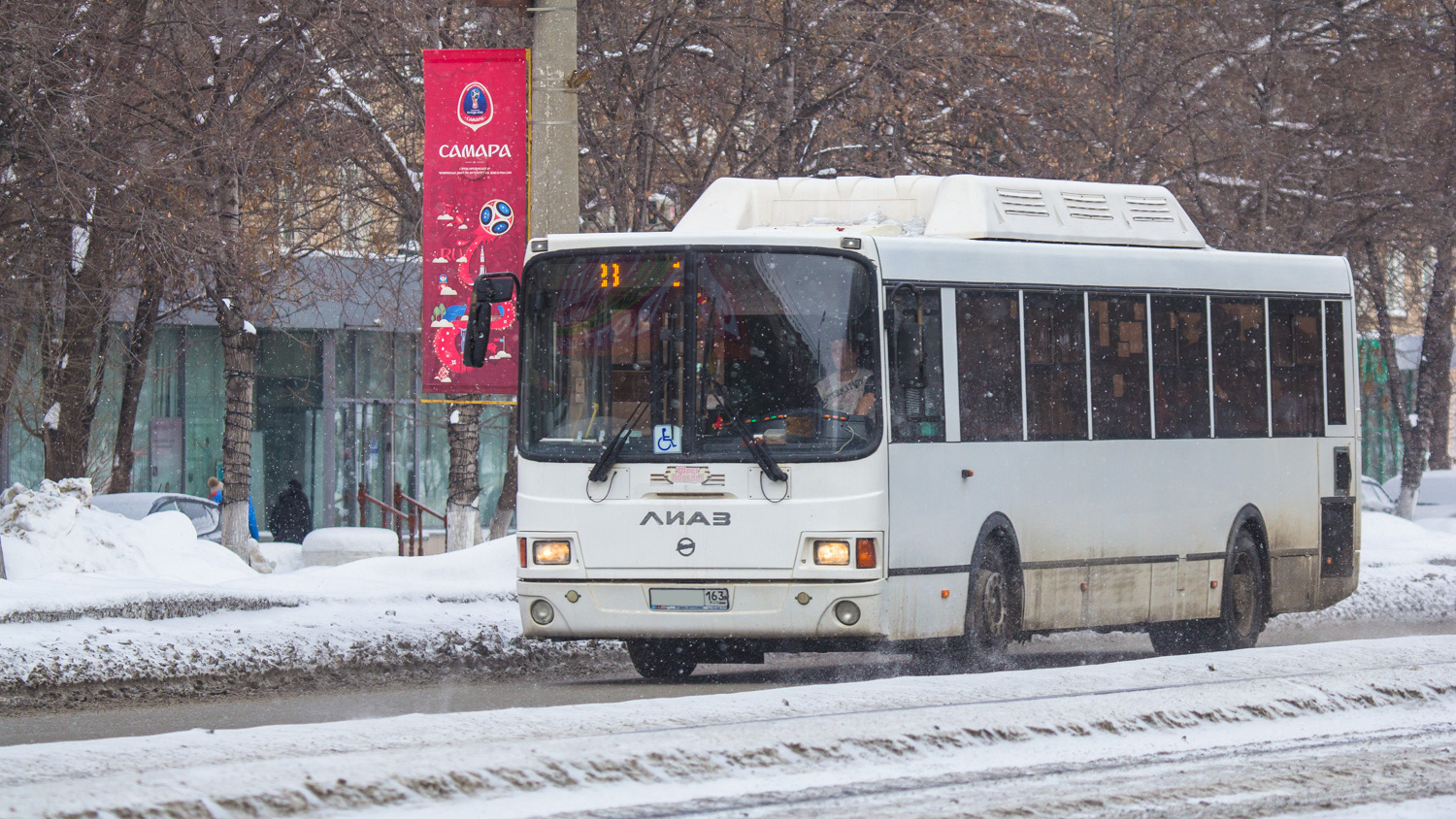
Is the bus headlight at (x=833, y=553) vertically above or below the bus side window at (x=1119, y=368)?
below

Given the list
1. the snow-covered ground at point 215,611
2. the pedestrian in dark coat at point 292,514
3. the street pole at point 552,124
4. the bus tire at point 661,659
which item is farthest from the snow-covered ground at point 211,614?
the pedestrian in dark coat at point 292,514

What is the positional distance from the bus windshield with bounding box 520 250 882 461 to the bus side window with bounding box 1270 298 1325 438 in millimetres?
4480

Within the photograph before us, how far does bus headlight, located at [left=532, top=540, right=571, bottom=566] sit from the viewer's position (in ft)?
36.2

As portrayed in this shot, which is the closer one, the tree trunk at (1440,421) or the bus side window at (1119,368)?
the bus side window at (1119,368)

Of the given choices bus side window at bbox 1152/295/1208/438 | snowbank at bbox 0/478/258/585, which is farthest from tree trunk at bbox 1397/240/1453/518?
snowbank at bbox 0/478/258/585

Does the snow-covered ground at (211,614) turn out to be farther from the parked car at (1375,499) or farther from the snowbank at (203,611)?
the parked car at (1375,499)

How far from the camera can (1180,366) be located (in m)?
13.4

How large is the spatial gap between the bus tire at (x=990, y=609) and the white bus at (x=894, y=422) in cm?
3

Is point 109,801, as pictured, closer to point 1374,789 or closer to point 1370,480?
point 1374,789

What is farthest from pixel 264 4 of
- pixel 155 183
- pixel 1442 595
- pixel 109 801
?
pixel 109 801

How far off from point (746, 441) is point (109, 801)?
5.23m

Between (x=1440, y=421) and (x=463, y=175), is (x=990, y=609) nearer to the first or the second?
(x=463, y=175)

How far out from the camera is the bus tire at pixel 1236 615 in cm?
1391

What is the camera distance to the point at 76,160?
16078 millimetres
